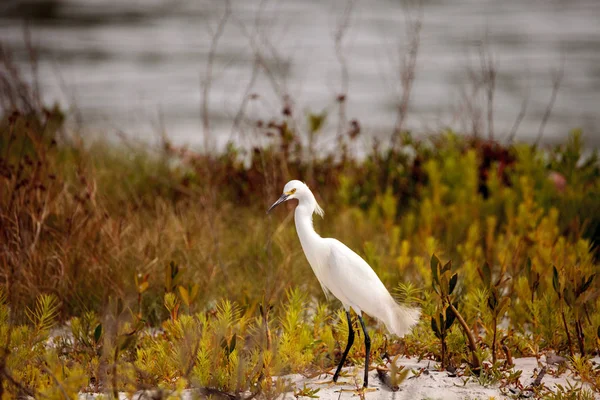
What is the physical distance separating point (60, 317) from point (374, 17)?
19867 millimetres

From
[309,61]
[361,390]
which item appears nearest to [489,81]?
[361,390]

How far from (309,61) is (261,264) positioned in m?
12.2

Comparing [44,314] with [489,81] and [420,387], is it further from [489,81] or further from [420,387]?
[489,81]

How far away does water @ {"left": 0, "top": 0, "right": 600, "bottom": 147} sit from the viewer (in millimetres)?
12836

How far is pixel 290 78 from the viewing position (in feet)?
50.7

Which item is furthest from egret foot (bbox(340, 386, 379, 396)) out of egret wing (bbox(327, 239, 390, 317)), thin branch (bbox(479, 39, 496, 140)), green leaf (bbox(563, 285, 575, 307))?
thin branch (bbox(479, 39, 496, 140))

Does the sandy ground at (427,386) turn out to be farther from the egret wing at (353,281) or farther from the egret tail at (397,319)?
the egret wing at (353,281)

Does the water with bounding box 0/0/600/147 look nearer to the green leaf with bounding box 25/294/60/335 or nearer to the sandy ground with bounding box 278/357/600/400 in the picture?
the green leaf with bounding box 25/294/60/335

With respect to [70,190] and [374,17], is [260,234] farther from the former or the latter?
[374,17]

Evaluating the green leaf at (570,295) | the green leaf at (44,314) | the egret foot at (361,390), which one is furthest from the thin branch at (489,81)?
the green leaf at (44,314)

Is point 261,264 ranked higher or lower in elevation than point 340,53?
lower

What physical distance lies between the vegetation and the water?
1.10 meters

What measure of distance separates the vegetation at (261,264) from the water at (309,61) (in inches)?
43.4

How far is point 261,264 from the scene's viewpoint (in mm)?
5113
